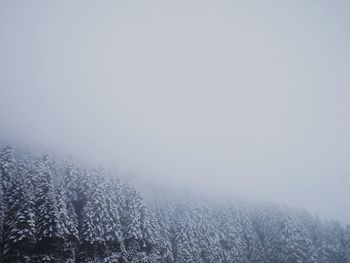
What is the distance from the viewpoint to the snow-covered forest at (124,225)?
1647 inches

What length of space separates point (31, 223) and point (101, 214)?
41.8ft

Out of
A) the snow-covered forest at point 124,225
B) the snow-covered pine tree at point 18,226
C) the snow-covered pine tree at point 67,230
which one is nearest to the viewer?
the snow-covered pine tree at point 18,226

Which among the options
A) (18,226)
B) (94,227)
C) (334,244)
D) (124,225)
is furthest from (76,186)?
(334,244)

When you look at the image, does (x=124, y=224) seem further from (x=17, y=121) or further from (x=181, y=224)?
(x=17, y=121)

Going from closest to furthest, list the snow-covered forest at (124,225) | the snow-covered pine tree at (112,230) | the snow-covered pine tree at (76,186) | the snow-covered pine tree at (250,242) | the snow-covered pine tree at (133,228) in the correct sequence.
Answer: the snow-covered forest at (124,225), the snow-covered pine tree at (112,230), the snow-covered pine tree at (76,186), the snow-covered pine tree at (133,228), the snow-covered pine tree at (250,242)

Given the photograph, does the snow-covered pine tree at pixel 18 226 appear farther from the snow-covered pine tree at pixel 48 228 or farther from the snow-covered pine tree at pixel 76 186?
the snow-covered pine tree at pixel 76 186

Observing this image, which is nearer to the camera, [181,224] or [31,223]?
[31,223]

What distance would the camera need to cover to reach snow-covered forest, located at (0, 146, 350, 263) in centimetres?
4184

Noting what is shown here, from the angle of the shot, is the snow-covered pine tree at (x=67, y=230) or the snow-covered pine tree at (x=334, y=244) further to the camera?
the snow-covered pine tree at (x=334, y=244)

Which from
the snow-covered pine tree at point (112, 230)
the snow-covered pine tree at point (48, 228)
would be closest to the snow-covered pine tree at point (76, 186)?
the snow-covered pine tree at point (112, 230)

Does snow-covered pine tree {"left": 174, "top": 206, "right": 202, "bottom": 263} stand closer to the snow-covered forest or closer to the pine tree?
the snow-covered forest

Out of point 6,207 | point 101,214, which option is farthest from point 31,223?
point 101,214

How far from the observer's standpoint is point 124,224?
56188 millimetres

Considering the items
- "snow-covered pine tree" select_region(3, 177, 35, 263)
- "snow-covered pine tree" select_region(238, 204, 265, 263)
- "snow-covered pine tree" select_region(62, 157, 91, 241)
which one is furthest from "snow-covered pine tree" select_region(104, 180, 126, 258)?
"snow-covered pine tree" select_region(238, 204, 265, 263)
